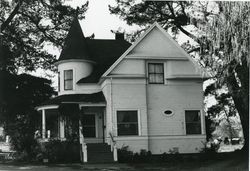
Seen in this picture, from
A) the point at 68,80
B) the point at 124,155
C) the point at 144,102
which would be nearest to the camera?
the point at 124,155

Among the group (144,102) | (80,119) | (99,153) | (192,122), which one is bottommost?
(99,153)

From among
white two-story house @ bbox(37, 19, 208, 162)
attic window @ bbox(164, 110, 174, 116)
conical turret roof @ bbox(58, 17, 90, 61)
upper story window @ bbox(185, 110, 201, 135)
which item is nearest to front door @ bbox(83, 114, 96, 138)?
white two-story house @ bbox(37, 19, 208, 162)

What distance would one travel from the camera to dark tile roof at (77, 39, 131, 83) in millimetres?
24223

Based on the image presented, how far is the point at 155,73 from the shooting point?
22.7 meters

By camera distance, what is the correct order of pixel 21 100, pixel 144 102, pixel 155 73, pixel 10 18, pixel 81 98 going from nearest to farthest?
pixel 144 102, pixel 81 98, pixel 155 73, pixel 10 18, pixel 21 100

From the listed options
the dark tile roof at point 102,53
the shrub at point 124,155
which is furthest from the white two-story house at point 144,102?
the dark tile roof at point 102,53

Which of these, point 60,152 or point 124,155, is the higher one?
point 60,152

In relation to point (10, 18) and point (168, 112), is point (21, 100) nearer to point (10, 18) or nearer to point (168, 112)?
point (10, 18)

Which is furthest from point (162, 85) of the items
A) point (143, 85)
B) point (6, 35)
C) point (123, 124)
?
point (6, 35)

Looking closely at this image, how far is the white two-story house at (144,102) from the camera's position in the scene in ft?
71.3

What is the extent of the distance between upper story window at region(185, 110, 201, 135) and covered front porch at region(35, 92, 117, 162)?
168 inches

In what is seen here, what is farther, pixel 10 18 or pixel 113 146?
pixel 10 18

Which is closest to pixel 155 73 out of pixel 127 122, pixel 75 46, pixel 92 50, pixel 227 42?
pixel 127 122

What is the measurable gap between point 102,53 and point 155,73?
15.1 feet
